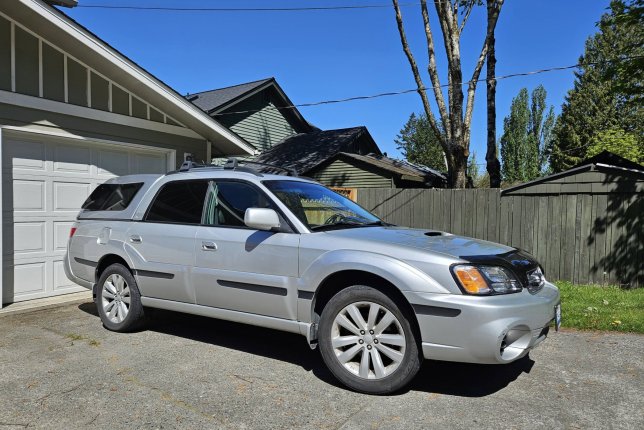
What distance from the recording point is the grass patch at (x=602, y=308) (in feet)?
18.5

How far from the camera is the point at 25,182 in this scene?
6711 millimetres

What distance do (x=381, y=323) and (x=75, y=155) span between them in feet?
19.3

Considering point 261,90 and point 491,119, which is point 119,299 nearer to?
point 491,119

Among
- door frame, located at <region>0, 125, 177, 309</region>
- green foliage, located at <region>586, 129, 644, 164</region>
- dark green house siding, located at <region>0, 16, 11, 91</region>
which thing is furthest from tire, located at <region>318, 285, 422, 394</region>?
green foliage, located at <region>586, 129, 644, 164</region>

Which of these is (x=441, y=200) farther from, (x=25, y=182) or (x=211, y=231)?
(x=25, y=182)

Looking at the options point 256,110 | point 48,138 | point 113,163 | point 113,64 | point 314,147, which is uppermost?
point 256,110

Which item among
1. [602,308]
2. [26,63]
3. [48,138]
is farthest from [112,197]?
[602,308]

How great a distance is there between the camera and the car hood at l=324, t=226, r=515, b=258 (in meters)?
3.65

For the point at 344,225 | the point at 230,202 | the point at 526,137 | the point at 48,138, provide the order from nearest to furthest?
1. the point at 344,225
2. the point at 230,202
3. the point at 48,138
4. the point at 526,137

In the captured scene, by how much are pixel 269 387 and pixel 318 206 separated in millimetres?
1809

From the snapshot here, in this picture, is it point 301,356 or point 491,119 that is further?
point 491,119

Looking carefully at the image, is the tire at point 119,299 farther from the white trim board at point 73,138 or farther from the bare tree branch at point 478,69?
the bare tree branch at point 478,69

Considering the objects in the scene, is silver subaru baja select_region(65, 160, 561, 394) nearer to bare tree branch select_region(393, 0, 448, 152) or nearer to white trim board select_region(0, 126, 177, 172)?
white trim board select_region(0, 126, 177, 172)

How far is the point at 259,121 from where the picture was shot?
59.6 ft
